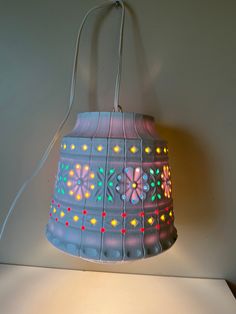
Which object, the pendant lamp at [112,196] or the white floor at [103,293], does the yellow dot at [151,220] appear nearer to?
the pendant lamp at [112,196]

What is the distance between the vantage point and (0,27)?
72 cm

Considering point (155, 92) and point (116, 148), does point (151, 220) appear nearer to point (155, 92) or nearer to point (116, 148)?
point (116, 148)

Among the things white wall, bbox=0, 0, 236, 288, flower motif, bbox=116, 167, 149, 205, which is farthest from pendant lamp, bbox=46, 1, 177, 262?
white wall, bbox=0, 0, 236, 288

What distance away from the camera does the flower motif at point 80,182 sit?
0.48 m

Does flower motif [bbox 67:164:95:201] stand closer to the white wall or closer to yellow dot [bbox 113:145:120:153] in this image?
yellow dot [bbox 113:145:120:153]

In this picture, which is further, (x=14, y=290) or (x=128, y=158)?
(x=14, y=290)

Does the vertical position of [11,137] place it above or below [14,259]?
above

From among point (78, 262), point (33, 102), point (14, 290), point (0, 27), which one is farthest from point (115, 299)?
point (0, 27)

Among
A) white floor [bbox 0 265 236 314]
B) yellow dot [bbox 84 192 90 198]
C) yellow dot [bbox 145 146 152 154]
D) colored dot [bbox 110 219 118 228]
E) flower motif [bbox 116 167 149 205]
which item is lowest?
white floor [bbox 0 265 236 314]

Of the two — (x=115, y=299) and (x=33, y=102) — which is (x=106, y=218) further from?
(x=33, y=102)

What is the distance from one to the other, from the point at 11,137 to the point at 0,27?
14.5 inches

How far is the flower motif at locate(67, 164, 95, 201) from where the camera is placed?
476 mm

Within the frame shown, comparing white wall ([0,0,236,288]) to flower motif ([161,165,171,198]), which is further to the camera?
white wall ([0,0,236,288])

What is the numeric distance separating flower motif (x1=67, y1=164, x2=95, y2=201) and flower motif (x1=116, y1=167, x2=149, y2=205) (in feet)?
0.21
